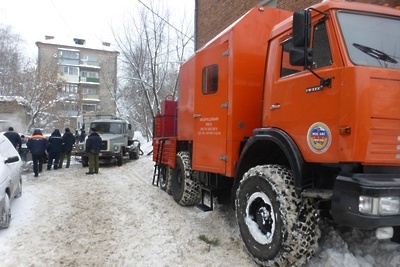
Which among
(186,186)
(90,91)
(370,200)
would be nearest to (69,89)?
(90,91)

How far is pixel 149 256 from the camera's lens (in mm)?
4430

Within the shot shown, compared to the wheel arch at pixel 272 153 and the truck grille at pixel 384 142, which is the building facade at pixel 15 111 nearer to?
the wheel arch at pixel 272 153

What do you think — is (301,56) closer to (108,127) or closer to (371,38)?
(371,38)

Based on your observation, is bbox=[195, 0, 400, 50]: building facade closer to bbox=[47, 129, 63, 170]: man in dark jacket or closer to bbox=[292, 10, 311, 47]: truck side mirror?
bbox=[292, 10, 311, 47]: truck side mirror

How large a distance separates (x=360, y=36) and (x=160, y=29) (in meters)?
20.8

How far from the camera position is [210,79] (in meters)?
5.67

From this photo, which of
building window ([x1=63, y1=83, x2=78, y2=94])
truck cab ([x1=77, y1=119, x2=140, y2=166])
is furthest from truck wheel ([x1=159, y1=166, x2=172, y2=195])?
building window ([x1=63, y1=83, x2=78, y2=94])

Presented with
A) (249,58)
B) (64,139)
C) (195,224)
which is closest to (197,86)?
(249,58)

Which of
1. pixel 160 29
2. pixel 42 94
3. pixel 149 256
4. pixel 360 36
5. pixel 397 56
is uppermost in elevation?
pixel 160 29

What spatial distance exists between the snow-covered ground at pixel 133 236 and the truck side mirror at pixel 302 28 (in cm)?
234

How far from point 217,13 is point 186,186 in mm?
9926

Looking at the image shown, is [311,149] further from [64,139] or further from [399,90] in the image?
[64,139]

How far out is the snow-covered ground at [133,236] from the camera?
3922mm

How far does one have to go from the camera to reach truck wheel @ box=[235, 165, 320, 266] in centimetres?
350
